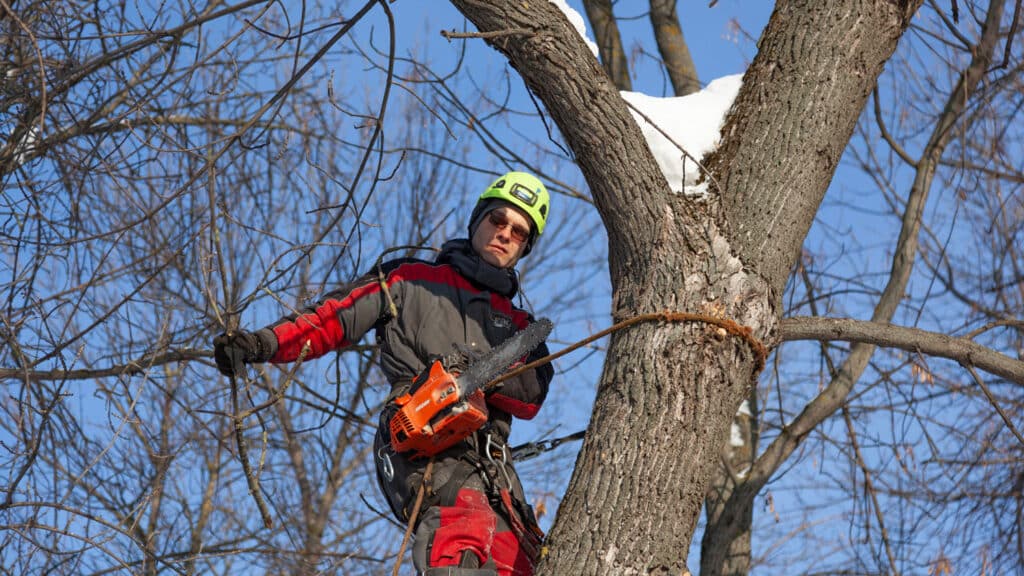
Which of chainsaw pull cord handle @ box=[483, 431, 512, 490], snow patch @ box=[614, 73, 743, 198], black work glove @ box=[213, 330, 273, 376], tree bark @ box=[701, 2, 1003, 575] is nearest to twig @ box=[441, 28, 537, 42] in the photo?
snow patch @ box=[614, 73, 743, 198]

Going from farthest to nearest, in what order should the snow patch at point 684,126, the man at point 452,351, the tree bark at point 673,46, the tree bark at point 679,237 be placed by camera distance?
the tree bark at point 673,46 → the man at point 452,351 → the snow patch at point 684,126 → the tree bark at point 679,237

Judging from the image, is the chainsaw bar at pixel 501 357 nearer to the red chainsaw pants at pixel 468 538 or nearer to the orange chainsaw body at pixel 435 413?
the orange chainsaw body at pixel 435 413

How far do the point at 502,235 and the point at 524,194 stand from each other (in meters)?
0.18

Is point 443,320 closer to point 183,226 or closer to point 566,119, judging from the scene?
point 566,119

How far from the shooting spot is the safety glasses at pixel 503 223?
3905mm

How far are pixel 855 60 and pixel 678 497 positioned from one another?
4.52ft

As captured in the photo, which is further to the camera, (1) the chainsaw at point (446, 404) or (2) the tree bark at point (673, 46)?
(2) the tree bark at point (673, 46)

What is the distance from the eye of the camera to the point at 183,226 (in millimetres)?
5801

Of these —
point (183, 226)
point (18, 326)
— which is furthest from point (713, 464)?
point (183, 226)

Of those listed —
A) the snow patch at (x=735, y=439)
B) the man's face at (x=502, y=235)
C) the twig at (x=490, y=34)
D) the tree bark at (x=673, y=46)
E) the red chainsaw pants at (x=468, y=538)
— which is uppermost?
the tree bark at (x=673, y=46)

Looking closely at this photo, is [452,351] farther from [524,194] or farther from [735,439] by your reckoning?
[735,439]

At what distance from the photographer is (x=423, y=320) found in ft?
11.5

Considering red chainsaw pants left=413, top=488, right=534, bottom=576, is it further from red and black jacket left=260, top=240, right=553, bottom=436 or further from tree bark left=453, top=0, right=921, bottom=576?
tree bark left=453, top=0, right=921, bottom=576

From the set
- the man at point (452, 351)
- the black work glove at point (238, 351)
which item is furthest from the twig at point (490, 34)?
the black work glove at point (238, 351)
